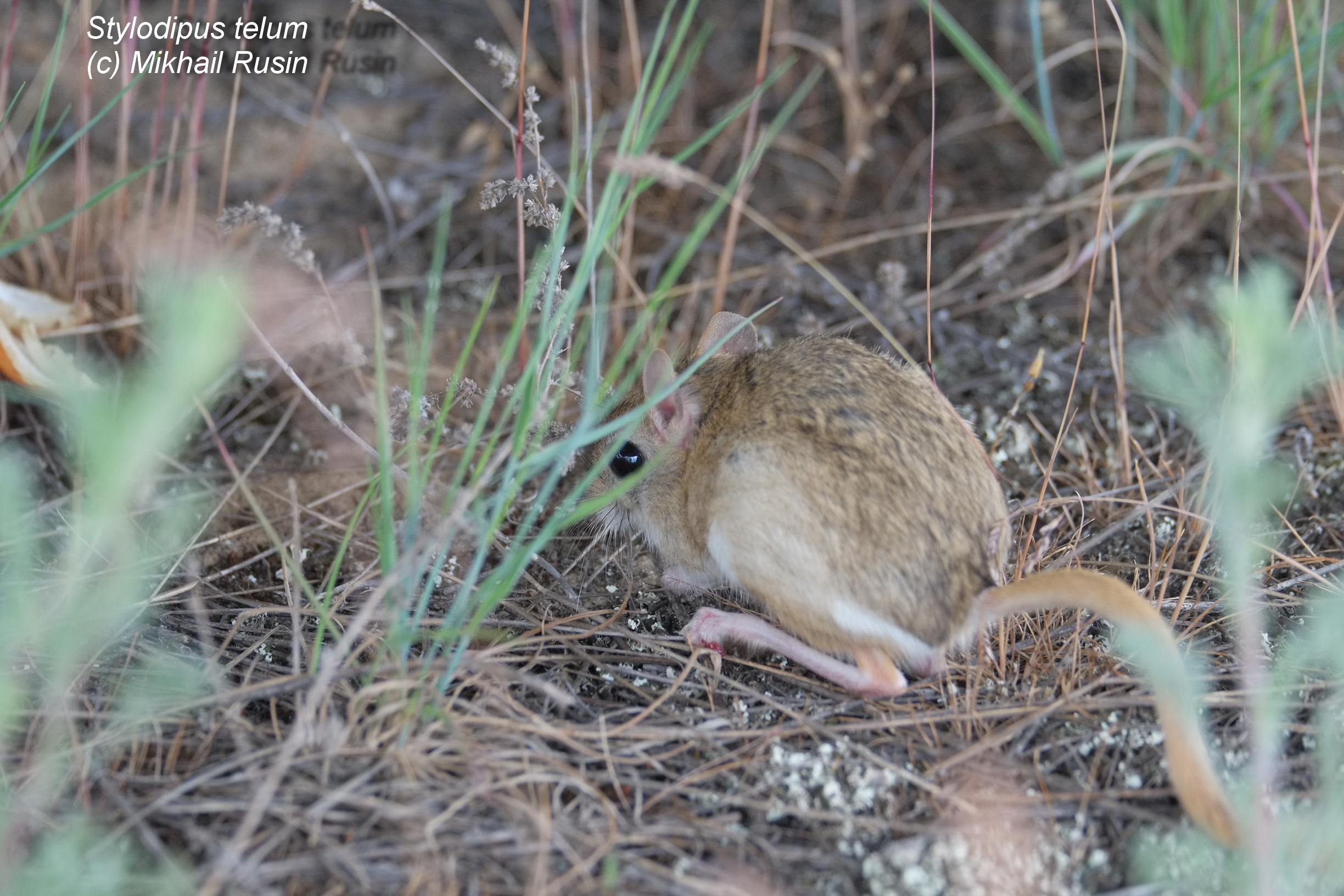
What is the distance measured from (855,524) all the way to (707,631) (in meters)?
0.54

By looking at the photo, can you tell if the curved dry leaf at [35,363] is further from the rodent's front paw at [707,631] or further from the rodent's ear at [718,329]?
the rodent's front paw at [707,631]

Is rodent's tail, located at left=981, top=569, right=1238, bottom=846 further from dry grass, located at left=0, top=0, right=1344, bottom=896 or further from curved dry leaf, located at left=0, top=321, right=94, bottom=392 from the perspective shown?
curved dry leaf, located at left=0, top=321, right=94, bottom=392

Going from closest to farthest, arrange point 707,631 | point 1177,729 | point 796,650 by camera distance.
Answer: point 1177,729, point 796,650, point 707,631

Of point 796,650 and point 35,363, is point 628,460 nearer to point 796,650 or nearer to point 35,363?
point 796,650

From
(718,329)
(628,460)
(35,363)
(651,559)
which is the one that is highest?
(718,329)

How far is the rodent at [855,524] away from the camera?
2377mm

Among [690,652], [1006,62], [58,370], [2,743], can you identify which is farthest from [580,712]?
[1006,62]

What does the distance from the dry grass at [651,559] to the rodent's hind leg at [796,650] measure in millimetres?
51

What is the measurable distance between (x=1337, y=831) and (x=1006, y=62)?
3957mm

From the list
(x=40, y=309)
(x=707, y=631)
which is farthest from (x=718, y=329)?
(x=40, y=309)

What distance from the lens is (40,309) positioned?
134 inches

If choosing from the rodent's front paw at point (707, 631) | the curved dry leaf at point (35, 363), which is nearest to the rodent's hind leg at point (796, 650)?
the rodent's front paw at point (707, 631)

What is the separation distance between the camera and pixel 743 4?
17.2 feet

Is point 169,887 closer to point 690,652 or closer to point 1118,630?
point 690,652
